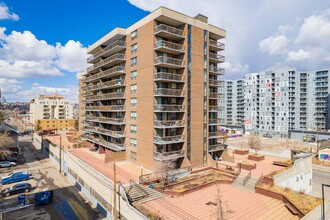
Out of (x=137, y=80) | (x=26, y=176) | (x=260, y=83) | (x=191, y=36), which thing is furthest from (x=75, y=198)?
(x=260, y=83)

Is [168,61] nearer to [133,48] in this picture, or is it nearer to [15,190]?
[133,48]

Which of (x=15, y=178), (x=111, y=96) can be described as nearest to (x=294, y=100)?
(x=111, y=96)

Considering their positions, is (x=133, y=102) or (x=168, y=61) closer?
(x=168, y=61)

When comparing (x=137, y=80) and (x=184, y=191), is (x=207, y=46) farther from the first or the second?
(x=184, y=191)

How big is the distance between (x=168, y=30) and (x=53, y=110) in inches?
4304

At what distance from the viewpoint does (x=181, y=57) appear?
33875mm

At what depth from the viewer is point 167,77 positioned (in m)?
32.2

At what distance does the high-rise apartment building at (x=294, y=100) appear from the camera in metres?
87.6

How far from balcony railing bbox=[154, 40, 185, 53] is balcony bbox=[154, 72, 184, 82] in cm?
381

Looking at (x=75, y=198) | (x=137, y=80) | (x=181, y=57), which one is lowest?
(x=75, y=198)

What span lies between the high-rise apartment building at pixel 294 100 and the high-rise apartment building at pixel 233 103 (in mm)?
19692

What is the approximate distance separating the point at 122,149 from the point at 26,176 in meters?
16.9

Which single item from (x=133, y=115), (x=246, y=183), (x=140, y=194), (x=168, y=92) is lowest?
(x=246, y=183)

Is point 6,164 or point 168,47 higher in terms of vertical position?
point 168,47
